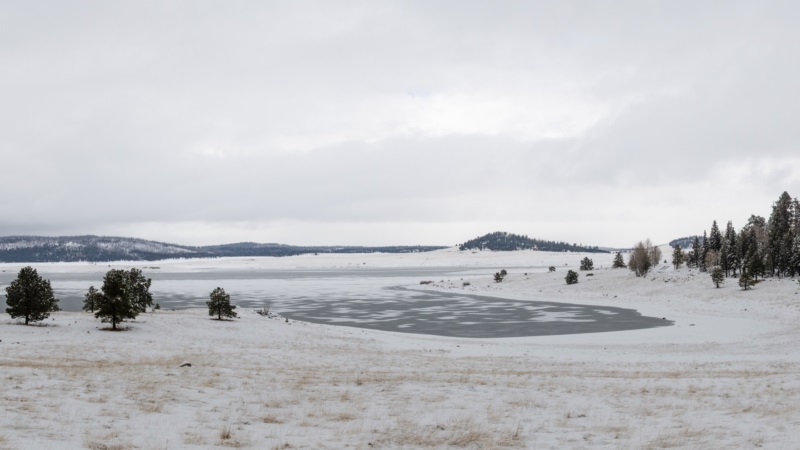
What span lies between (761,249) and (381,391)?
91.2m

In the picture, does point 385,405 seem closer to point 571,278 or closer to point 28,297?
point 28,297

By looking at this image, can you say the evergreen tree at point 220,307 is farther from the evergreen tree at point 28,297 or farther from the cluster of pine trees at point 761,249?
the cluster of pine trees at point 761,249

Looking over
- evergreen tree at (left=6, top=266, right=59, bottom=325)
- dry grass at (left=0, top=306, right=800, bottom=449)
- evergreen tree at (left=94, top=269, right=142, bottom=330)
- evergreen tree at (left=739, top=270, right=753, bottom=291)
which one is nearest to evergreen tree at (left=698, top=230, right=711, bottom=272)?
evergreen tree at (left=739, top=270, right=753, bottom=291)

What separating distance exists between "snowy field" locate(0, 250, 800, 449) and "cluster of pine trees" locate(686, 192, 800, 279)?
152 ft

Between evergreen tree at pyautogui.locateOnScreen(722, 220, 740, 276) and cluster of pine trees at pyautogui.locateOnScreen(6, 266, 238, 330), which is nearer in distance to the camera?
cluster of pine trees at pyautogui.locateOnScreen(6, 266, 238, 330)

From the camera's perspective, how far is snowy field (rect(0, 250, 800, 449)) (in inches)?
475

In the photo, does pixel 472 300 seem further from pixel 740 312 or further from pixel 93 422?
pixel 93 422

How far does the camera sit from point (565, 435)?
13.0 metres

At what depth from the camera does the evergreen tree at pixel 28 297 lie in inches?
1403

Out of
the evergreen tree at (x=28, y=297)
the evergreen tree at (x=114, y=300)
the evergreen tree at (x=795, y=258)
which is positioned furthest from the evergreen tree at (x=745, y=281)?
the evergreen tree at (x=28, y=297)

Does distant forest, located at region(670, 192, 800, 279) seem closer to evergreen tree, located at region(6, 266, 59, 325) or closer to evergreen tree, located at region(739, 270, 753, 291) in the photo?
evergreen tree, located at region(739, 270, 753, 291)

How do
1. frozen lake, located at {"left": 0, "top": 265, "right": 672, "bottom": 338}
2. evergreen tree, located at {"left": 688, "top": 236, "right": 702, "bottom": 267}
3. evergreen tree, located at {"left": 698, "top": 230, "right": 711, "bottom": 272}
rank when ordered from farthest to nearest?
evergreen tree, located at {"left": 688, "top": 236, "right": 702, "bottom": 267}
evergreen tree, located at {"left": 698, "top": 230, "right": 711, "bottom": 272}
frozen lake, located at {"left": 0, "top": 265, "right": 672, "bottom": 338}

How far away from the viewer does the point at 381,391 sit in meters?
18.1

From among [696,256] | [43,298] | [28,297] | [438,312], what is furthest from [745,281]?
[28,297]
